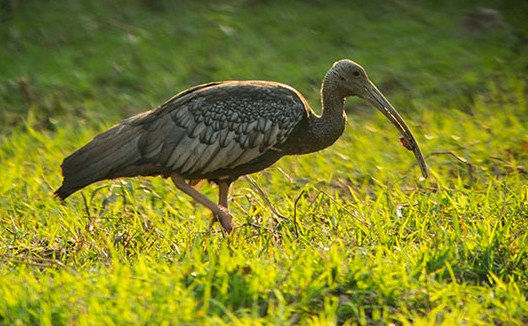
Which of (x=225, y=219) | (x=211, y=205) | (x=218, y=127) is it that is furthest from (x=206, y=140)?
(x=225, y=219)

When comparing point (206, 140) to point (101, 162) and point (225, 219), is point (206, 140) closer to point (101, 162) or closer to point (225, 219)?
point (225, 219)

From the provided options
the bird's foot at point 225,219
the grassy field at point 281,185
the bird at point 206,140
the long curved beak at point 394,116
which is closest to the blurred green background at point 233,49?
the grassy field at point 281,185

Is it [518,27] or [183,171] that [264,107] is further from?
[518,27]

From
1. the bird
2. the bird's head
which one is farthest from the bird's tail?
the bird's head

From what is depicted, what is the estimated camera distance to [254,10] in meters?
12.8

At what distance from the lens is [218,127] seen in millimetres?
6586

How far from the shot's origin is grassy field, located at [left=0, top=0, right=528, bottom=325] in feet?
16.3

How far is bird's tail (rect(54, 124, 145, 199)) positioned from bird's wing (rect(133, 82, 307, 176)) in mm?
111

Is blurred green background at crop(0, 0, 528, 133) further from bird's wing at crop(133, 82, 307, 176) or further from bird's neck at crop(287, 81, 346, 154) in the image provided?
bird's wing at crop(133, 82, 307, 176)

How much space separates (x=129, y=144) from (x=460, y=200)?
210cm

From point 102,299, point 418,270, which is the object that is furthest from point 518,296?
point 102,299

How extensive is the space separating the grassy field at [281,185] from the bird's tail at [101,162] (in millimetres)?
271

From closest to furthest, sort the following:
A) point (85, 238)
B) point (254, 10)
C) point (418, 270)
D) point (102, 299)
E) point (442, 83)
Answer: point (102, 299)
point (418, 270)
point (85, 238)
point (442, 83)
point (254, 10)

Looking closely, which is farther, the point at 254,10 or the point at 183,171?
the point at 254,10
